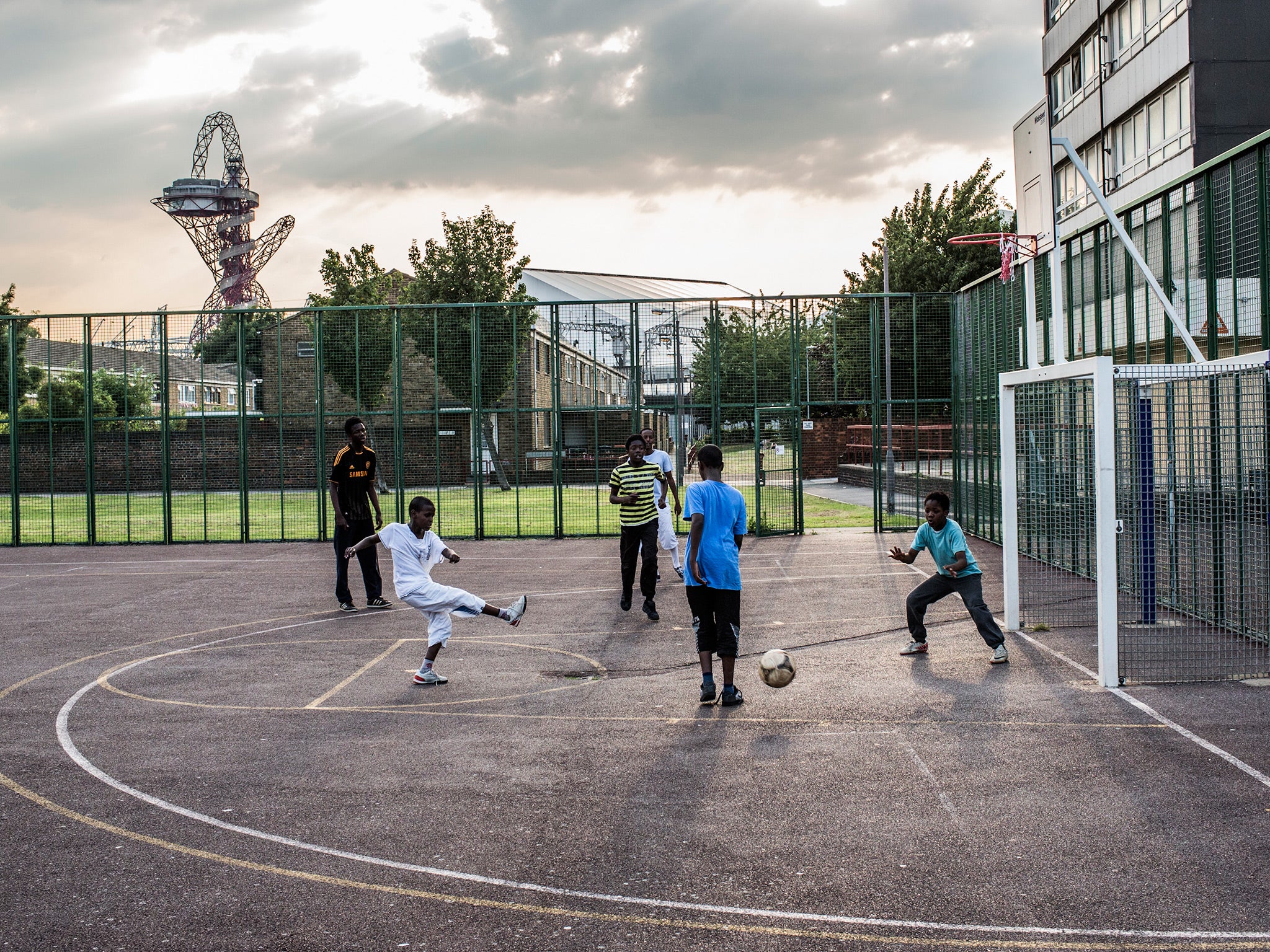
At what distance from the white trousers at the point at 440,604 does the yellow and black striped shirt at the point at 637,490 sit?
315 centimetres

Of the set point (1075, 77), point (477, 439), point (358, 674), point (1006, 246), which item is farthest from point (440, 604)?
point (1075, 77)

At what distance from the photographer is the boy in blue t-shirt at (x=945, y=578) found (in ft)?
30.6

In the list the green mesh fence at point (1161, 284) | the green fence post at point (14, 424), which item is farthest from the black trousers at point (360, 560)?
the green fence post at point (14, 424)

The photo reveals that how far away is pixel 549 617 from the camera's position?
39.5 ft

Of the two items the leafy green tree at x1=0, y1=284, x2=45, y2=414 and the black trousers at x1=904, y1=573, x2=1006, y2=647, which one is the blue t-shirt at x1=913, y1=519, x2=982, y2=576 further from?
the leafy green tree at x1=0, y1=284, x2=45, y2=414

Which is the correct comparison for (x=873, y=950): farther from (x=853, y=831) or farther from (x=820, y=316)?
(x=820, y=316)

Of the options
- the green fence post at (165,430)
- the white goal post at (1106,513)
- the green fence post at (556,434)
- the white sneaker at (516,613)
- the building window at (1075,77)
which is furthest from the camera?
the building window at (1075,77)

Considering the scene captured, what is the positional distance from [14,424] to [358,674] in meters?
16.0

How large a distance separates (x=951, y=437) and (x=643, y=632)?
37.7 feet

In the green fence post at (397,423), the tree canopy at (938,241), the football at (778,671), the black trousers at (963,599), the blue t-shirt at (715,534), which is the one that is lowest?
the football at (778,671)

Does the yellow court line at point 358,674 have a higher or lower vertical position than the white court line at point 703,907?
higher

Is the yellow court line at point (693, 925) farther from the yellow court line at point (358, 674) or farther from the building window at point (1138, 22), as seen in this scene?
the building window at point (1138, 22)

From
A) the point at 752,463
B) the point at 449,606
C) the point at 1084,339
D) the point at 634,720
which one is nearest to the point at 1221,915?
the point at 634,720

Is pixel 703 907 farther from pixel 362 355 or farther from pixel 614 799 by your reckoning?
pixel 362 355
